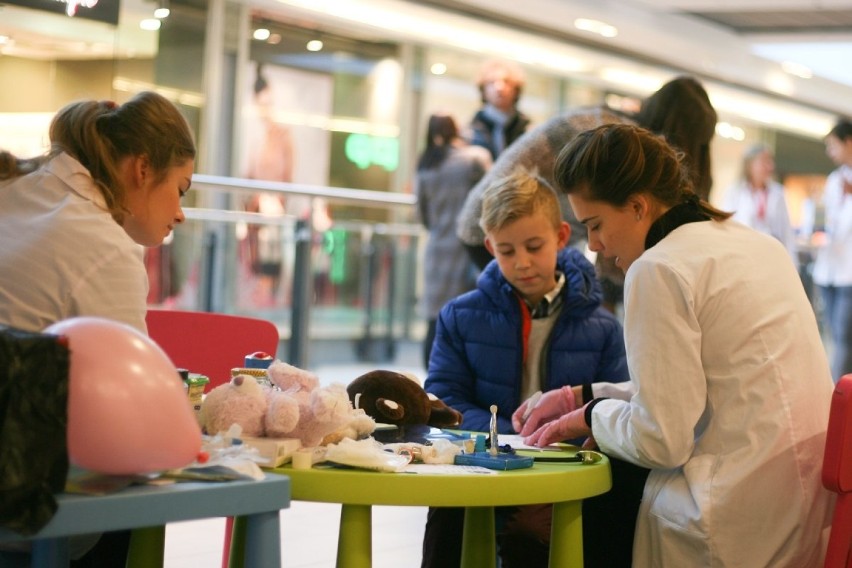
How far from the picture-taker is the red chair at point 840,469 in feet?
5.74

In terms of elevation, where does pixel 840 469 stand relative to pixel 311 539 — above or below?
above

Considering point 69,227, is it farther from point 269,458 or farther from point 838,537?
point 838,537

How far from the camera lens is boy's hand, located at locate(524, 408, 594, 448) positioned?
205 cm

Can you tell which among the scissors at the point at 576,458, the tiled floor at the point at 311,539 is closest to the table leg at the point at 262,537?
the scissors at the point at 576,458

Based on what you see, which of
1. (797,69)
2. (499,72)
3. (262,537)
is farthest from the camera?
(797,69)

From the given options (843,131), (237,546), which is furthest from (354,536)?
(843,131)

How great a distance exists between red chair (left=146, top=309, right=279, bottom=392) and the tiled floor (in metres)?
0.47

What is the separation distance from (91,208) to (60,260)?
0.44 feet

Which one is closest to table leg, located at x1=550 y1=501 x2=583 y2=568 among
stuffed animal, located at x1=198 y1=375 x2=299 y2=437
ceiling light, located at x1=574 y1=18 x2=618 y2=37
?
stuffed animal, located at x1=198 y1=375 x2=299 y2=437

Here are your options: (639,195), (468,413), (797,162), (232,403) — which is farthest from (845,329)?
(797,162)

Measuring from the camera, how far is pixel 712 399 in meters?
1.95

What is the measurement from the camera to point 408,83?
10.9 metres

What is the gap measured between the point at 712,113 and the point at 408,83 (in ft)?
24.9

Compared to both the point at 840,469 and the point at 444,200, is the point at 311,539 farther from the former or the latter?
the point at 444,200
